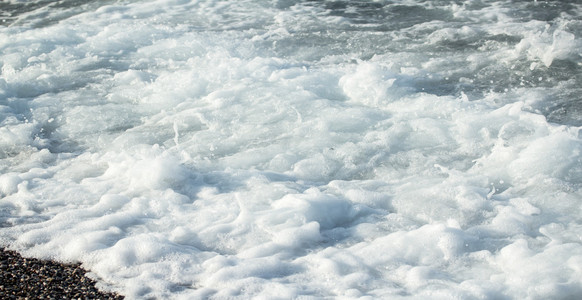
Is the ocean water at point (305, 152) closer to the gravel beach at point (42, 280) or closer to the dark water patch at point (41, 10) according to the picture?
the gravel beach at point (42, 280)

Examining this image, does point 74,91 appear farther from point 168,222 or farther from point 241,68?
point 168,222

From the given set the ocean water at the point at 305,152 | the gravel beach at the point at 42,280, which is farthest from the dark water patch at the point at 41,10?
the gravel beach at the point at 42,280

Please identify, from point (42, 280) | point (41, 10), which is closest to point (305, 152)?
point (42, 280)

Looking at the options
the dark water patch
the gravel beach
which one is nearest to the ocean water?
the gravel beach

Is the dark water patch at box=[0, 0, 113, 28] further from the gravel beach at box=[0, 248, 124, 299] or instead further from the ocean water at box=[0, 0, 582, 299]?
the gravel beach at box=[0, 248, 124, 299]

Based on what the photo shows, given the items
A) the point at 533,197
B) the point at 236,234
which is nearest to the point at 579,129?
the point at 533,197

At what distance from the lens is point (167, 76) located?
7.11m

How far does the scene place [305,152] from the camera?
5.45 metres

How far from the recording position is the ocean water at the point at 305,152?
3.77 m

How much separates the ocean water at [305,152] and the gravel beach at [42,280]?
105 millimetres

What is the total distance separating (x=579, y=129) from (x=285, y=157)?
2.71 meters

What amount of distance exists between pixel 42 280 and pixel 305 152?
8.57ft

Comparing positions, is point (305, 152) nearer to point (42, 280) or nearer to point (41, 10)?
point (42, 280)

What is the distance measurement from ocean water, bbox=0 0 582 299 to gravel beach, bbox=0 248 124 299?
105 mm
